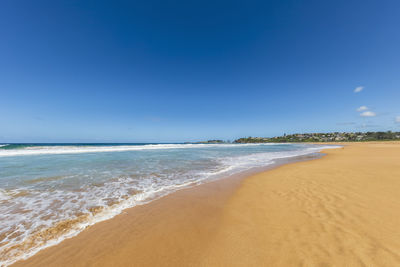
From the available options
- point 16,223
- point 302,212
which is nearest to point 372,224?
point 302,212

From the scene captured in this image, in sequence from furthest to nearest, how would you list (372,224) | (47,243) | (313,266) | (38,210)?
(38,210), (372,224), (47,243), (313,266)

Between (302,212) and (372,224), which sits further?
(302,212)

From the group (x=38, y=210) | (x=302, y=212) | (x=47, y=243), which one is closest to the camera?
(x=47, y=243)

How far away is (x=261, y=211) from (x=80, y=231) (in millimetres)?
4021

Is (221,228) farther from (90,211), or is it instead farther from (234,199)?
(90,211)

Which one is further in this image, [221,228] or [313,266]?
[221,228]

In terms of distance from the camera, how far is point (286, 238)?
2561 millimetres

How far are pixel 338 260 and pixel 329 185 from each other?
4261 mm

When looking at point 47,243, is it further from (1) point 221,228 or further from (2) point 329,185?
(2) point 329,185

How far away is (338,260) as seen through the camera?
207cm

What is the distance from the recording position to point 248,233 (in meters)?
2.75

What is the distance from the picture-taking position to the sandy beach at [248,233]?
2.16m

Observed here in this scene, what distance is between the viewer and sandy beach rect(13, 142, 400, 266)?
84.9 inches

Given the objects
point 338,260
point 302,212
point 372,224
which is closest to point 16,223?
point 338,260
